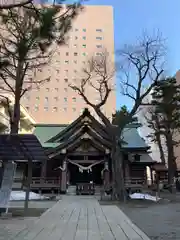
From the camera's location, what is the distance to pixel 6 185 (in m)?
9.05

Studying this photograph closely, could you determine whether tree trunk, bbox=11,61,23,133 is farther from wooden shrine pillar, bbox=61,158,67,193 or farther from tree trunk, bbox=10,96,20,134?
wooden shrine pillar, bbox=61,158,67,193

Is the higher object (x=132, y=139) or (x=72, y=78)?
(x=72, y=78)

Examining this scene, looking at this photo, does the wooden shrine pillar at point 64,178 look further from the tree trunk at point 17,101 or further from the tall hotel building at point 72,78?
the tall hotel building at point 72,78

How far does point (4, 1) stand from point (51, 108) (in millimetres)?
53617

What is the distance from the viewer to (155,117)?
25.4 m

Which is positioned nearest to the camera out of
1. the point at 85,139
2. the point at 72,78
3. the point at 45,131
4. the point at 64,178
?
the point at 64,178

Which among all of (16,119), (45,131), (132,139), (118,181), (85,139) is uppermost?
(45,131)

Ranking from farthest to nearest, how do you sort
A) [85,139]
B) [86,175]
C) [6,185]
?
[86,175] → [85,139] → [6,185]

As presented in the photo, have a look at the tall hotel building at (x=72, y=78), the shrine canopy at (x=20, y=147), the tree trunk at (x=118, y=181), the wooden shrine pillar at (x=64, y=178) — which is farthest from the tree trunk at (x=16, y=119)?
the tall hotel building at (x=72, y=78)

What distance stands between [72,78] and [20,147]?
50288mm

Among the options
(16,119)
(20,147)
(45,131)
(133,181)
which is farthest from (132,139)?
(20,147)

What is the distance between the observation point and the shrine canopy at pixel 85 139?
21.7 m

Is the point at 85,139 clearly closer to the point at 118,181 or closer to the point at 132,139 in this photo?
the point at 132,139

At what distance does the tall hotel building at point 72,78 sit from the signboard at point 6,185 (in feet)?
145
